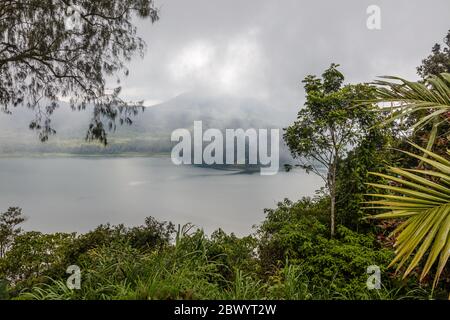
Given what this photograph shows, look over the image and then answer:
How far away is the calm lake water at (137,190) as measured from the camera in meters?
7.04

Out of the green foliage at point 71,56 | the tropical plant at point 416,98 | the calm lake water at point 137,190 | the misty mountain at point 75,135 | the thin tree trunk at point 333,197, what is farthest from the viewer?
the calm lake water at point 137,190

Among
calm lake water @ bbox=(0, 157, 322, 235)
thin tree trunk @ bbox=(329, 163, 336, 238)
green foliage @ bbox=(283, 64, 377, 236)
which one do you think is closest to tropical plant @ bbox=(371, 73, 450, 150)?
green foliage @ bbox=(283, 64, 377, 236)

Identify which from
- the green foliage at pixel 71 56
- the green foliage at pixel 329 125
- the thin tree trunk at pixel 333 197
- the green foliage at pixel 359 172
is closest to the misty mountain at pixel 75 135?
the green foliage at pixel 71 56

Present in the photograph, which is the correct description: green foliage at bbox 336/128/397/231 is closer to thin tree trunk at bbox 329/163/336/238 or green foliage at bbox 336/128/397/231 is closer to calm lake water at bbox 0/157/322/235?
thin tree trunk at bbox 329/163/336/238

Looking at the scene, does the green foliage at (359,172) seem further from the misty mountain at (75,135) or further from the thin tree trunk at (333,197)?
the misty mountain at (75,135)

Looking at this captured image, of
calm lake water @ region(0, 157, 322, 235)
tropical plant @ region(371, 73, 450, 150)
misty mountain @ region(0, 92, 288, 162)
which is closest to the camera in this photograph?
tropical plant @ region(371, 73, 450, 150)

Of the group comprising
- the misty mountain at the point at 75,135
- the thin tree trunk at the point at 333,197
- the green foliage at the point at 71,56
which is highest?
the green foliage at the point at 71,56

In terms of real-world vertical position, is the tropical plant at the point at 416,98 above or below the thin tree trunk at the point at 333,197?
above

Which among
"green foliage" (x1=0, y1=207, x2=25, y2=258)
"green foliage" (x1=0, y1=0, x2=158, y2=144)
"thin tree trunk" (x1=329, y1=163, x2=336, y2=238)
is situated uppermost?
"green foliage" (x1=0, y1=0, x2=158, y2=144)

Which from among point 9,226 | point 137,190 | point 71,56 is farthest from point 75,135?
point 137,190

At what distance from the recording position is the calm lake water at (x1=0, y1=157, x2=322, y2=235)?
7035 mm

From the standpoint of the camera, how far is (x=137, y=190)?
8711 millimetres

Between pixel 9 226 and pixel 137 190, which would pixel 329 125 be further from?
pixel 9 226
